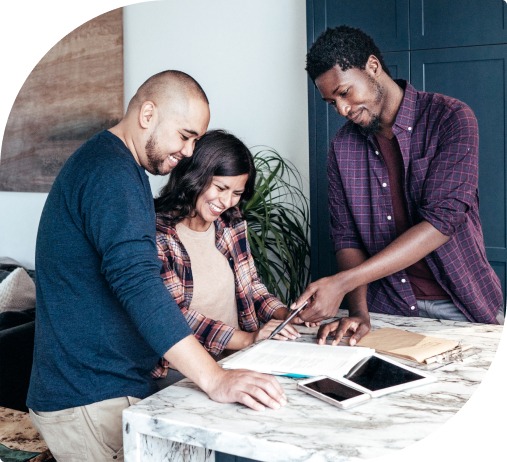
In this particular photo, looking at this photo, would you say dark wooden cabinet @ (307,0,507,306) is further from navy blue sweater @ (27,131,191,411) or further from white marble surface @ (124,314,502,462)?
navy blue sweater @ (27,131,191,411)

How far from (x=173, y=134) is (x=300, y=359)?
0.61 m

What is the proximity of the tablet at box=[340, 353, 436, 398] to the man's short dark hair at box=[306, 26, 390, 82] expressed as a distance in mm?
955

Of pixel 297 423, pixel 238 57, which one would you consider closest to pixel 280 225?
pixel 238 57

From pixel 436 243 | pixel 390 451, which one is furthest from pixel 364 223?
pixel 390 451

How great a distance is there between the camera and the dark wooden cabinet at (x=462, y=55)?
271cm

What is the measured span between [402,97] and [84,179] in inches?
46.5

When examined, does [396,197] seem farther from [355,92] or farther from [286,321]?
[286,321]

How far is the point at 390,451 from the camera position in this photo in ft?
3.60

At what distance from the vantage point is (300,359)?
1556 mm

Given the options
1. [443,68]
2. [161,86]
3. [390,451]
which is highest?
[443,68]

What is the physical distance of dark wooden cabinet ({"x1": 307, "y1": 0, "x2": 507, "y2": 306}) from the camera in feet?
8.87

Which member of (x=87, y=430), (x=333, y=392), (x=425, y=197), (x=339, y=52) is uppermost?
(x=339, y=52)

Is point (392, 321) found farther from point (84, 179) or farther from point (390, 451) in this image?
point (84, 179)

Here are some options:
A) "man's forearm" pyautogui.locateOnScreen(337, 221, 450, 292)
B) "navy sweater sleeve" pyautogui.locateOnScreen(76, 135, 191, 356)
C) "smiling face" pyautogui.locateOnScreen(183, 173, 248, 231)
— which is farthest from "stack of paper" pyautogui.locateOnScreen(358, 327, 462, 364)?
"smiling face" pyautogui.locateOnScreen(183, 173, 248, 231)
